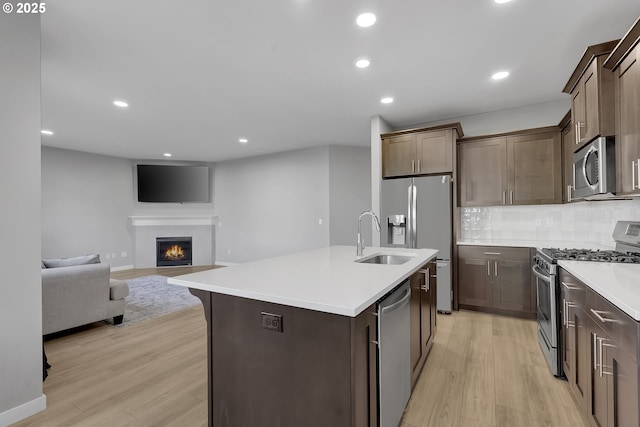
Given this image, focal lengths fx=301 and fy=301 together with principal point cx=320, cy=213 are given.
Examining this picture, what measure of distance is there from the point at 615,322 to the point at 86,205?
27.4 ft

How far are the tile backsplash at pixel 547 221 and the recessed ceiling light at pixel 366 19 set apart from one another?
2.91 metres

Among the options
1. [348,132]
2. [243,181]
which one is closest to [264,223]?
[243,181]

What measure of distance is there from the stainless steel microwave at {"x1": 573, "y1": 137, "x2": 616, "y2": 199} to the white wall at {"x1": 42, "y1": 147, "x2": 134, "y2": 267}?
27.0 ft

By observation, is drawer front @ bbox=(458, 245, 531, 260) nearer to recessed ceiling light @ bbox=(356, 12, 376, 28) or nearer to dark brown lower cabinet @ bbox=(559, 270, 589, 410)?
A: dark brown lower cabinet @ bbox=(559, 270, 589, 410)

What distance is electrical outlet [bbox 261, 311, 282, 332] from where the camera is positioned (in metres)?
→ 1.35

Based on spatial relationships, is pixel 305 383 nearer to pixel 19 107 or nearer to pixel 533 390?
pixel 533 390

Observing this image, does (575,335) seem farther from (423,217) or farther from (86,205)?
(86,205)

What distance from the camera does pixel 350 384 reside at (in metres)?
1.19

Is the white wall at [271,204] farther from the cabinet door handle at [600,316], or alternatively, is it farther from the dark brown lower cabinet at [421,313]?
the cabinet door handle at [600,316]

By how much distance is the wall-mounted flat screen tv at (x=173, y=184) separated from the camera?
7.40 meters

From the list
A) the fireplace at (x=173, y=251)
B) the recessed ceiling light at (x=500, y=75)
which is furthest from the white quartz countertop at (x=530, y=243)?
the fireplace at (x=173, y=251)

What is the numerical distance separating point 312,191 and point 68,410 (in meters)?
4.92

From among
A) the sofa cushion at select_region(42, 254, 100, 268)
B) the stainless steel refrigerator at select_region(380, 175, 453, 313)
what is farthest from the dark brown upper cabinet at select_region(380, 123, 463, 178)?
the sofa cushion at select_region(42, 254, 100, 268)

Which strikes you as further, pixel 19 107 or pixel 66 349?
pixel 66 349
